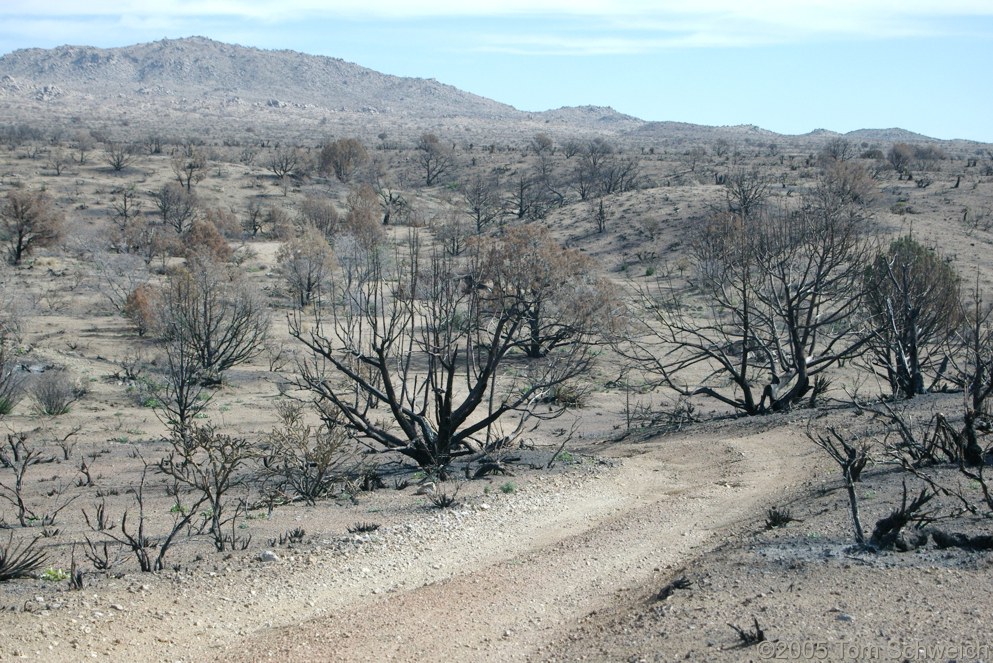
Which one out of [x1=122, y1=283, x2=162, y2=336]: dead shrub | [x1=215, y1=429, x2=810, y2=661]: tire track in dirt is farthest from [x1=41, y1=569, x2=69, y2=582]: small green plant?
[x1=122, y1=283, x2=162, y2=336]: dead shrub

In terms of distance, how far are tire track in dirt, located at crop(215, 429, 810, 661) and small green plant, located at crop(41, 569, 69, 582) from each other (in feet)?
5.99

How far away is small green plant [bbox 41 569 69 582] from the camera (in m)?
7.50

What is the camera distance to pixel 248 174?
69312 millimetres

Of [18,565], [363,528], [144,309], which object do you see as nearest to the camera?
[18,565]

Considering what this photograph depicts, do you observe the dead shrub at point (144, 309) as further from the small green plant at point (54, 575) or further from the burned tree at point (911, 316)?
the small green plant at point (54, 575)

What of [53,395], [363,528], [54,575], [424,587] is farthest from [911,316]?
[53,395]

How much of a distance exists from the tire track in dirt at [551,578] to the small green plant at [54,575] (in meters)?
1.83

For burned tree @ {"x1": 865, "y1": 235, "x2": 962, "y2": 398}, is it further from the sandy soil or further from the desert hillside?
the sandy soil

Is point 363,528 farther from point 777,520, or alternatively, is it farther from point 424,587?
point 777,520

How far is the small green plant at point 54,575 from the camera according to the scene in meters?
7.50

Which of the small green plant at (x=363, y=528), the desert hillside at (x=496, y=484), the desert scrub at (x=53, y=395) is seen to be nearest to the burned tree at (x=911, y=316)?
the desert hillside at (x=496, y=484)

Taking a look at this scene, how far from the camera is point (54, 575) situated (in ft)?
24.8

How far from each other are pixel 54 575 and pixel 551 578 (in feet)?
14.5

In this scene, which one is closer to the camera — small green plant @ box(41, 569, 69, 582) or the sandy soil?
the sandy soil
